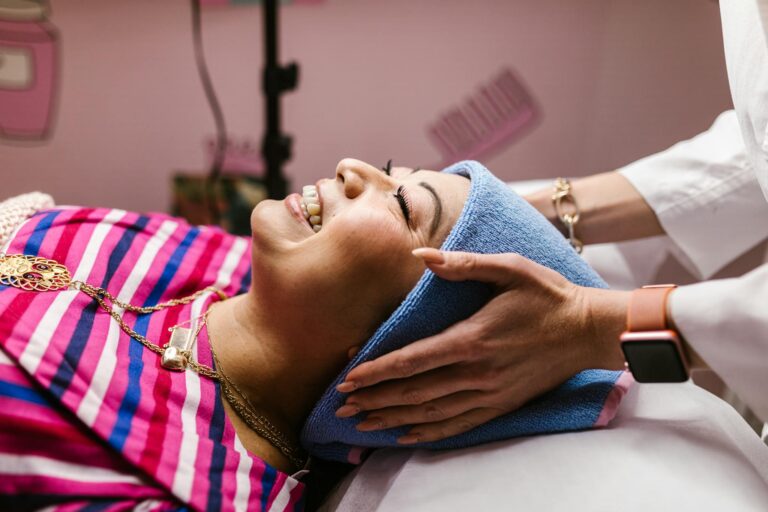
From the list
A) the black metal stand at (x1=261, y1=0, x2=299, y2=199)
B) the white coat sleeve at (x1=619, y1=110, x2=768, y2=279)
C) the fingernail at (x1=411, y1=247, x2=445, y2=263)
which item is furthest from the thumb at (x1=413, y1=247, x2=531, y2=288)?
the black metal stand at (x1=261, y1=0, x2=299, y2=199)

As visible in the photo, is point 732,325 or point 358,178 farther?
point 358,178

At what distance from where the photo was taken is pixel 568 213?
1372 mm

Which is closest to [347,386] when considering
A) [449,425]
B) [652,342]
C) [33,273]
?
[449,425]

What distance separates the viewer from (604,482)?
2.95 feet

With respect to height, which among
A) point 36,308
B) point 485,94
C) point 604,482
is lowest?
point 604,482

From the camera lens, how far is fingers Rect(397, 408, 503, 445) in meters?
0.98

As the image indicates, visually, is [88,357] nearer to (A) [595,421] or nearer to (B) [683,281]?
(A) [595,421]

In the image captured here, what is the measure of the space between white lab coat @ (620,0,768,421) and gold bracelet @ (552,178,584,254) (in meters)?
0.13

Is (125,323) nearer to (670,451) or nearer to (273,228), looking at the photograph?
(273,228)

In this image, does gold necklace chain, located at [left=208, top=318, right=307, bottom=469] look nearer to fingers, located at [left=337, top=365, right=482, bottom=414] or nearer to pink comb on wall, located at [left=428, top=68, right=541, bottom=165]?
fingers, located at [left=337, top=365, right=482, bottom=414]

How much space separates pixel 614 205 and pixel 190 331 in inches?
32.2

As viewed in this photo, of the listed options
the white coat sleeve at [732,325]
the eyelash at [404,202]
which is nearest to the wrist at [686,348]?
the white coat sleeve at [732,325]

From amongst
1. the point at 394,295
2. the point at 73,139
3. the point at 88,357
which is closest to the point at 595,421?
the point at 394,295

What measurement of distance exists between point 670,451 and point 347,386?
0.43 metres
